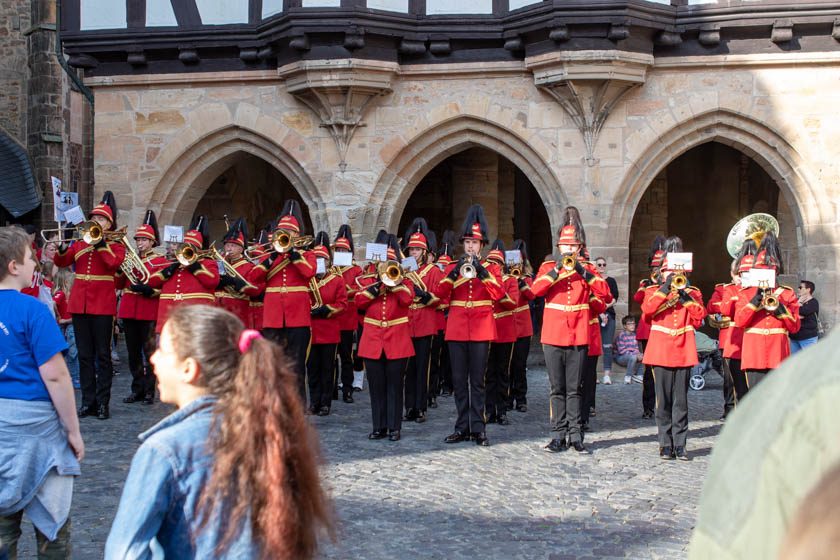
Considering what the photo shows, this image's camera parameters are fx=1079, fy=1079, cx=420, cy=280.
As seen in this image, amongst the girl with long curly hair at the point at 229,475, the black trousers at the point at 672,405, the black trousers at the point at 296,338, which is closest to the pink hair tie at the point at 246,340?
the girl with long curly hair at the point at 229,475

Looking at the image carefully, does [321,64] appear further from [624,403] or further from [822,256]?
[822,256]

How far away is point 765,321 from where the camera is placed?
9023 mm

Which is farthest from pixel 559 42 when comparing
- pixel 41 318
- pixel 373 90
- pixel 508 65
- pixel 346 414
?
pixel 41 318

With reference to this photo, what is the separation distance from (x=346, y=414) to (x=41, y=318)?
23.2 ft

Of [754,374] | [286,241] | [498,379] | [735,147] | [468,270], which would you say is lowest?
[498,379]

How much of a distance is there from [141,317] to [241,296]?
105cm

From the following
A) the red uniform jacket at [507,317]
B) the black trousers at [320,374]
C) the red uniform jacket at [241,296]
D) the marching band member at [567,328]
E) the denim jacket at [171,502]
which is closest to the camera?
the denim jacket at [171,502]

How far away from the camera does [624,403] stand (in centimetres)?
1234

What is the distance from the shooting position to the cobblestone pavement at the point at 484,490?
6062 millimetres

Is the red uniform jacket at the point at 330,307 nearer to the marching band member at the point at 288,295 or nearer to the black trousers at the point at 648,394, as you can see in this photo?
the marching band member at the point at 288,295

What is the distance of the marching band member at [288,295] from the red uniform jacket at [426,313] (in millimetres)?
1106

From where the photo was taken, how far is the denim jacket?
2.50m

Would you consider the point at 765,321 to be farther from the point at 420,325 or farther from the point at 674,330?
the point at 420,325

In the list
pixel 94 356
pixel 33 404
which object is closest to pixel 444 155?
pixel 94 356
